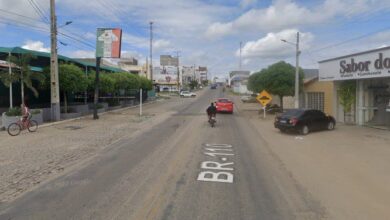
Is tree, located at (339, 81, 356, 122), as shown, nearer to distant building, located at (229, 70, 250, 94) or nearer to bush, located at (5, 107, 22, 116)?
bush, located at (5, 107, 22, 116)

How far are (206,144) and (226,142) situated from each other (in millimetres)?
1249

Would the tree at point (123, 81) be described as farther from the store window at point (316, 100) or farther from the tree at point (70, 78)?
the store window at point (316, 100)

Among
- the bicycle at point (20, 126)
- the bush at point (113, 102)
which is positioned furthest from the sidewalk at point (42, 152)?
the bush at point (113, 102)

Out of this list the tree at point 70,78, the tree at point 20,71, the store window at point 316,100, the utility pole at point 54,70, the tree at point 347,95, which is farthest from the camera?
the store window at point 316,100

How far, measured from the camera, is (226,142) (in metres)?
18.2

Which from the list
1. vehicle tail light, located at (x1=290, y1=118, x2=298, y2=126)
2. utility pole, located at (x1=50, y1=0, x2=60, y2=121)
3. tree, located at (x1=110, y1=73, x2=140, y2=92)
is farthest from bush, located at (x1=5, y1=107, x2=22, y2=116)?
tree, located at (x1=110, y1=73, x2=140, y2=92)

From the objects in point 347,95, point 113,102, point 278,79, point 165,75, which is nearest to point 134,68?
point 165,75

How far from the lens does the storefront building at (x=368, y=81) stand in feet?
76.7

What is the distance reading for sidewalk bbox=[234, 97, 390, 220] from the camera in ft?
26.8

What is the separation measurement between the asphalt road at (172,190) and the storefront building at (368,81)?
39.6 ft

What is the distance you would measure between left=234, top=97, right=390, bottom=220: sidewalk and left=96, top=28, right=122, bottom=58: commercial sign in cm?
1597

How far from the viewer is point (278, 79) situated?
38750 millimetres

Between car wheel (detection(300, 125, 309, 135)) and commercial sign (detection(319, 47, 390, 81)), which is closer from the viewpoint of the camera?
car wheel (detection(300, 125, 309, 135))

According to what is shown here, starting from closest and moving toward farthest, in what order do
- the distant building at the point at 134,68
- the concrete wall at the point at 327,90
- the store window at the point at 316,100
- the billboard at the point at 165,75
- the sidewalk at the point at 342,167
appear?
the sidewalk at the point at 342,167 < the concrete wall at the point at 327,90 < the store window at the point at 316,100 < the distant building at the point at 134,68 < the billboard at the point at 165,75
